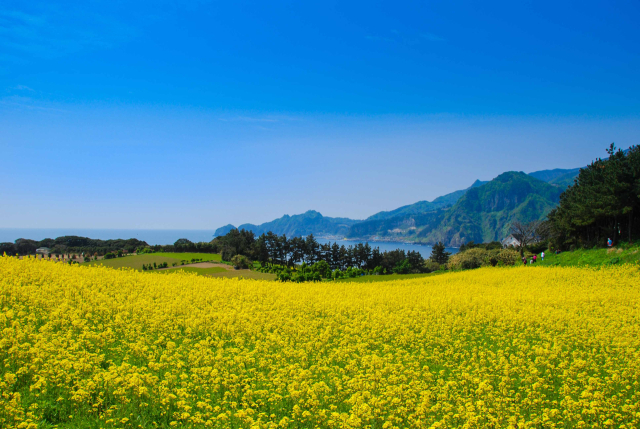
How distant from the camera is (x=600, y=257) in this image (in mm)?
36625

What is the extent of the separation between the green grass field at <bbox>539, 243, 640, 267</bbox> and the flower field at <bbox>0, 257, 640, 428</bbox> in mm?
16618

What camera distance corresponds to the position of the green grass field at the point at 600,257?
3347 centimetres

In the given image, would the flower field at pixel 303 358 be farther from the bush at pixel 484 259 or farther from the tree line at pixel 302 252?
the tree line at pixel 302 252

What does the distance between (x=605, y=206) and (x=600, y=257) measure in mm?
5738

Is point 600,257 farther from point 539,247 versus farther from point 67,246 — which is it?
point 67,246

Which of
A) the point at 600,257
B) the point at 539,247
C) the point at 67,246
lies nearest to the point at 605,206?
the point at 600,257

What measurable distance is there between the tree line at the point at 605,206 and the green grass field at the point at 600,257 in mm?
2127

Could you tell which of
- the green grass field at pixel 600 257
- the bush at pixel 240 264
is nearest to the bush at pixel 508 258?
the green grass field at pixel 600 257

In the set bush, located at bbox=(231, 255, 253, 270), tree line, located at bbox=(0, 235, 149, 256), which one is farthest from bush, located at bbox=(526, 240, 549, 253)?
tree line, located at bbox=(0, 235, 149, 256)

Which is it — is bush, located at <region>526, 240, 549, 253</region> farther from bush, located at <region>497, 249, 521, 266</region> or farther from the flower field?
the flower field

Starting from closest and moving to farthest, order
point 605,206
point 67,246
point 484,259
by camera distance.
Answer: point 605,206 → point 484,259 → point 67,246

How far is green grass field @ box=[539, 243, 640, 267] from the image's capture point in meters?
33.5

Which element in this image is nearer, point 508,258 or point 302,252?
point 508,258

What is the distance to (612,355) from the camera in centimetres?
1152
